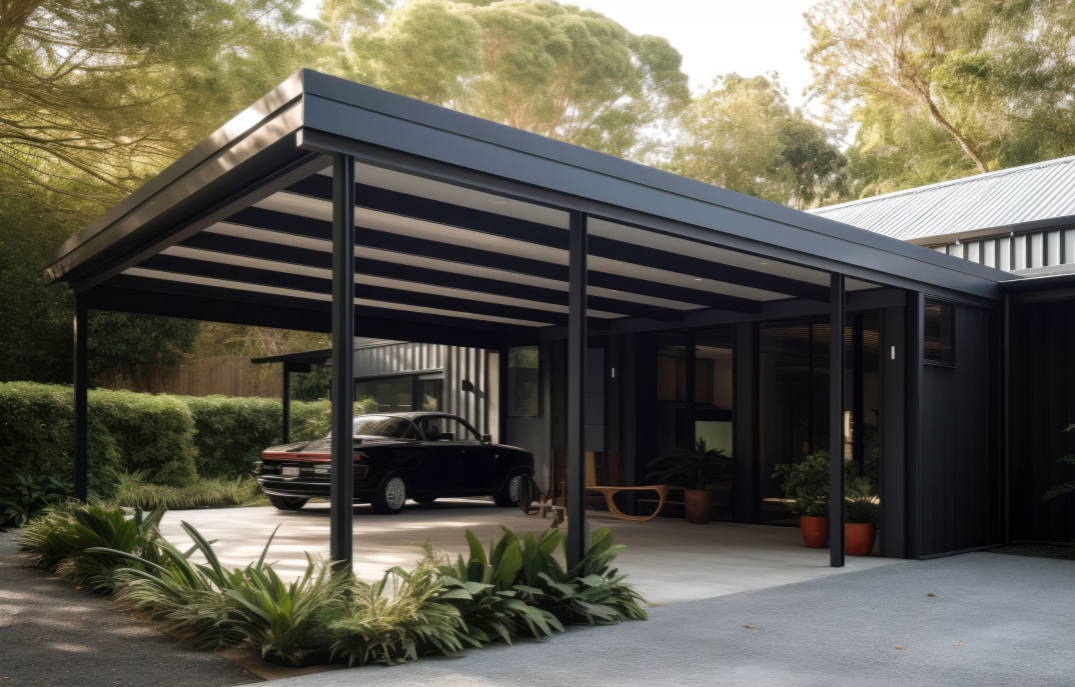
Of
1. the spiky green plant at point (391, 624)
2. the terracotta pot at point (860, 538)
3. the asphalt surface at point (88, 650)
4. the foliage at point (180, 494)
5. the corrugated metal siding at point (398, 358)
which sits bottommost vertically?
the foliage at point (180, 494)

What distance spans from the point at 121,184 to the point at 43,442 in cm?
416

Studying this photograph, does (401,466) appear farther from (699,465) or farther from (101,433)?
(101,433)

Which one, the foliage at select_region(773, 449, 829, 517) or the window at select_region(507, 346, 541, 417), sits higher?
the window at select_region(507, 346, 541, 417)

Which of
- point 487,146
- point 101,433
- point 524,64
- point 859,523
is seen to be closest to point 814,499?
point 859,523

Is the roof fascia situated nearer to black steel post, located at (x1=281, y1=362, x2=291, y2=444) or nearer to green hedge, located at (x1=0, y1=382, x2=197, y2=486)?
green hedge, located at (x1=0, y1=382, x2=197, y2=486)

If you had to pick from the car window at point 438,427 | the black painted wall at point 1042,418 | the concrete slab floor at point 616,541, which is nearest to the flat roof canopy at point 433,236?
the black painted wall at point 1042,418

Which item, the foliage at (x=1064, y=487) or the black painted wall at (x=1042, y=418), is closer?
the foliage at (x=1064, y=487)

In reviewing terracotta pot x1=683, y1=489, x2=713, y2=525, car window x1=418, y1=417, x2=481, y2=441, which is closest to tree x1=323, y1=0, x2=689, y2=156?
car window x1=418, y1=417, x2=481, y2=441

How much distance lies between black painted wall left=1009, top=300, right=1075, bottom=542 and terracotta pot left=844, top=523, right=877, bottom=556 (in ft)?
7.52

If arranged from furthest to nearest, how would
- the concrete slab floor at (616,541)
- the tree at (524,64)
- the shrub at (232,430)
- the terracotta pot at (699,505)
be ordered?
the tree at (524,64) < the shrub at (232,430) < the terracotta pot at (699,505) < the concrete slab floor at (616,541)

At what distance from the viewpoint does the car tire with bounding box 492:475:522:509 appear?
13.3 metres

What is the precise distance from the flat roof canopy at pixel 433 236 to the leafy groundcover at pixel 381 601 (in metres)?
2.23

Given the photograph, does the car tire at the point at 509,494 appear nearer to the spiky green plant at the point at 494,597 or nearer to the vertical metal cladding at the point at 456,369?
the vertical metal cladding at the point at 456,369

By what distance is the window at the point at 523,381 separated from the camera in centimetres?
1409
